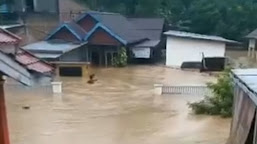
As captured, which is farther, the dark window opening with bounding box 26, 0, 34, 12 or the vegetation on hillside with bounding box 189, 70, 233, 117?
the dark window opening with bounding box 26, 0, 34, 12

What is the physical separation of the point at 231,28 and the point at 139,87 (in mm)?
16460

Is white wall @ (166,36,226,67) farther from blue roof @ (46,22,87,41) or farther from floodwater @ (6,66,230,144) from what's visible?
blue roof @ (46,22,87,41)

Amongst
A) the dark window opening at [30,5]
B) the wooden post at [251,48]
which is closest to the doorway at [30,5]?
the dark window opening at [30,5]

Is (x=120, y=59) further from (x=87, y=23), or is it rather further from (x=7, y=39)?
(x=7, y=39)

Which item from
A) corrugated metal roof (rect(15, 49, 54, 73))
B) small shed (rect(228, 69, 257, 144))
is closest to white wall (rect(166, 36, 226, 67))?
small shed (rect(228, 69, 257, 144))

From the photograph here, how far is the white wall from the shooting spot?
99.2ft

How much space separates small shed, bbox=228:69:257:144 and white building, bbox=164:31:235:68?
2360 centimetres

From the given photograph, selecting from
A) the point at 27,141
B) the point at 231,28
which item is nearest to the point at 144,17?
the point at 231,28

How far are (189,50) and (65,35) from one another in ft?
29.0

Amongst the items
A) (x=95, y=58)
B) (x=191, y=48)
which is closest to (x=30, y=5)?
(x=95, y=58)

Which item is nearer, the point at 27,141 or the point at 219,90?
the point at 27,141

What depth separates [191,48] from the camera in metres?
30.6

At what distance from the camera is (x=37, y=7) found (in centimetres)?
3659

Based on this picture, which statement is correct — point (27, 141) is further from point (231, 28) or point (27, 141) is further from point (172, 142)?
point (231, 28)
